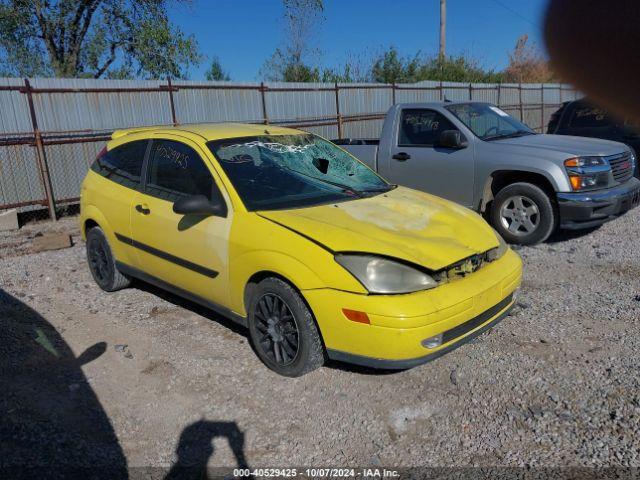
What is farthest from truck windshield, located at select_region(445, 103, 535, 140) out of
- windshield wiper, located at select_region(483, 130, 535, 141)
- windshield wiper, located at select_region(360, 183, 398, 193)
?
windshield wiper, located at select_region(360, 183, 398, 193)

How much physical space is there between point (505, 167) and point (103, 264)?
15.1 ft

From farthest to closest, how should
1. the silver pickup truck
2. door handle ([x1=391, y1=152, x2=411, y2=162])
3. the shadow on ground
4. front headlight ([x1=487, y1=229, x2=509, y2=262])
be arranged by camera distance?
door handle ([x1=391, y1=152, x2=411, y2=162])
the shadow on ground
the silver pickup truck
front headlight ([x1=487, y1=229, x2=509, y2=262])

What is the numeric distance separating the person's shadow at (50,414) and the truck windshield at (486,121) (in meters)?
5.19

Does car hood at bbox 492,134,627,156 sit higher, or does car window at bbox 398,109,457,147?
car window at bbox 398,109,457,147

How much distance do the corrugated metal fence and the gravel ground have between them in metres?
4.00

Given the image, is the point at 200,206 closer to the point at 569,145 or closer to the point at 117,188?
Result: the point at 117,188

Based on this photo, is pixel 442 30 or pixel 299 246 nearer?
pixel 299 246

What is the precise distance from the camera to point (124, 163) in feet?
16.4

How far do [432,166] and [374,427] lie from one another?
4.59 m

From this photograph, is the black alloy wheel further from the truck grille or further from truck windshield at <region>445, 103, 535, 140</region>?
the truck grille

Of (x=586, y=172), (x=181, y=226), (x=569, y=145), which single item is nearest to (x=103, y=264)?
(x=181, y=226)

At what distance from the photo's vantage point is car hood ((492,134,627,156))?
246 inches

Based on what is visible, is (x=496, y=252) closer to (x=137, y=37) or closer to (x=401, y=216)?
(x=401, y=216)

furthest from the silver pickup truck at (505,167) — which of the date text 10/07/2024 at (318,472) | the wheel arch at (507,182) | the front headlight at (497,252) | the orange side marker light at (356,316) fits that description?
the date text 10/07/2024 at (318,472)
